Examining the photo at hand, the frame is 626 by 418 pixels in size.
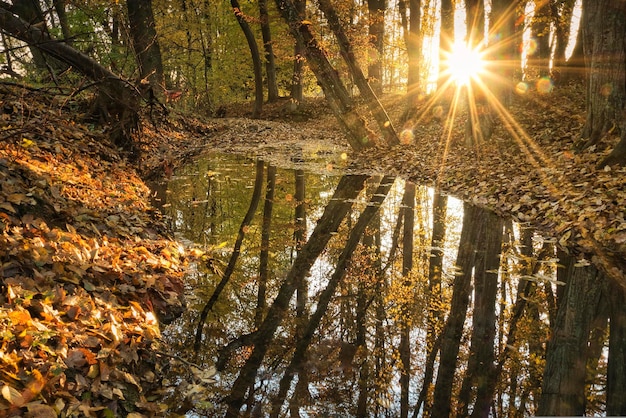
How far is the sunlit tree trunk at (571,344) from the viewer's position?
293cm

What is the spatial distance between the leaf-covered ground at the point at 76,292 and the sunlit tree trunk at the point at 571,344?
8.63 feet

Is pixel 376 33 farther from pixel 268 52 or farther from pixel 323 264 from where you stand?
pixel 323 264

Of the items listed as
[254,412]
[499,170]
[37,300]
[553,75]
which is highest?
[553,75]

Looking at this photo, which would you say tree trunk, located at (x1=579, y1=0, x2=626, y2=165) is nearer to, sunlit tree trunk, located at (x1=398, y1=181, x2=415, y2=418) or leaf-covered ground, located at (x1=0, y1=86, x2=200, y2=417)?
sunlit tree trunk, located at (x1=398, y1=181, x2=415, y2=418)

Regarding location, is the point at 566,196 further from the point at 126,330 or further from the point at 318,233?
the point at 126,330

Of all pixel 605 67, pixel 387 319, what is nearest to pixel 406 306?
pixel 387 319

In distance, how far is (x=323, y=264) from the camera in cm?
523

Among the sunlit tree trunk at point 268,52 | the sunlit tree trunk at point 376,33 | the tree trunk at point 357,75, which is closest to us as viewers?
the tree trunk at point 357,75

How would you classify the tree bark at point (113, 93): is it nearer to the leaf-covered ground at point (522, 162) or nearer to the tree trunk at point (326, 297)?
the leaf-covered ground at point (522, 162)

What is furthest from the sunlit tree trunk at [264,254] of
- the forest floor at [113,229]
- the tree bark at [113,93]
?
the tree bark at [113,93]

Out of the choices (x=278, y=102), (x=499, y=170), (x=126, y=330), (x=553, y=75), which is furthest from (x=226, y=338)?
(x=278, y=102)

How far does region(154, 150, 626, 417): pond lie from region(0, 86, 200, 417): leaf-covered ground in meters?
0.28

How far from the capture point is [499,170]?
7.85 meters

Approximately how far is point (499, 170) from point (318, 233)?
12.6 ft
